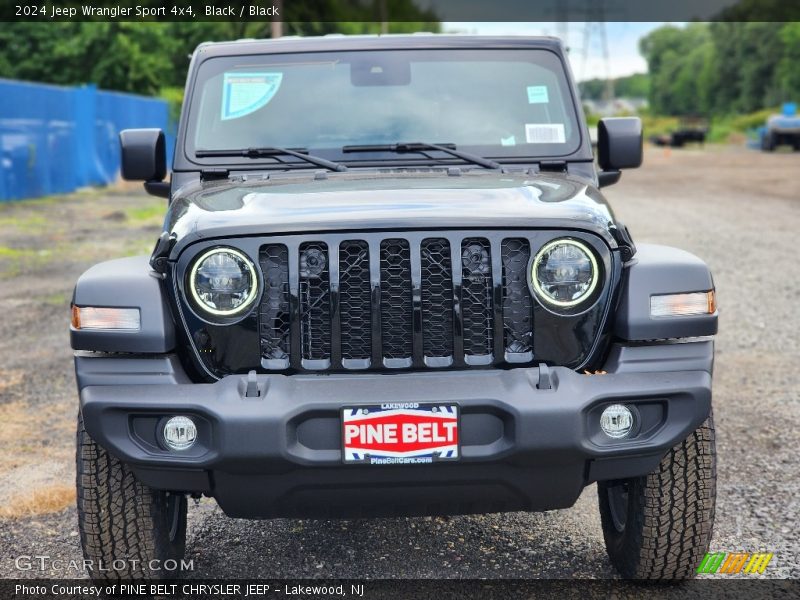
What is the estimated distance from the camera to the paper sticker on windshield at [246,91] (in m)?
4.55

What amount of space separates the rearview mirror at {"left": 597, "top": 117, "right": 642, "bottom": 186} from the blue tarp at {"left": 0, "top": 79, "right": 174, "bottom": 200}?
16.0m

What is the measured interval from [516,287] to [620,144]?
160 cm

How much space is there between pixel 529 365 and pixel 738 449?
2.36m

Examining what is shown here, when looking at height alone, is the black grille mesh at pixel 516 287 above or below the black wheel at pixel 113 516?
above

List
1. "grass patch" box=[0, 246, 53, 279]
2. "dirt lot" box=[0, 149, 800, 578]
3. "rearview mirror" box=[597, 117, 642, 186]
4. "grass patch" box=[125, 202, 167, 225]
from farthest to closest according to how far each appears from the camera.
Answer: "grass patch" box=[125, 202, 167, 225], "grass patch" box=[0, 246, 53, 279], "rearview mirror" box=[597, 117, 642, 186], "dirt lot" box=[0, 149, 800, 578]

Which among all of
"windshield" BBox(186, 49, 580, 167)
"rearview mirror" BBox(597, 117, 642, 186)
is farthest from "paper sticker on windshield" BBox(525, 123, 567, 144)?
"rearview mirror" BBox(597, 117, 642, 186)

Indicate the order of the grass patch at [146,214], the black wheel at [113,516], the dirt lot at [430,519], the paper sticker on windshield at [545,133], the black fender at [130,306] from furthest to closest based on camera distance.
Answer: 1. the grass patch at [146,214]
2. the paper sticker on windshield at [545,133]
3. the dirt lot at [430,519]
4. the black wheel at [113,516]
5. the black fender at [130,306]

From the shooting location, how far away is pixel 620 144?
4598 millimetres

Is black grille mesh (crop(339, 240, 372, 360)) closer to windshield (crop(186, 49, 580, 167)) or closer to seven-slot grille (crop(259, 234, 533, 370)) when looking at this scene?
seven-slot grille (crop(259, 234, 533, 370))

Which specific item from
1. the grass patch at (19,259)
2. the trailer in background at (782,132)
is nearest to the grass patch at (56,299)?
the grass patch at (19,259)

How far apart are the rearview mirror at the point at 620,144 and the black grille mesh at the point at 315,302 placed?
1858mm

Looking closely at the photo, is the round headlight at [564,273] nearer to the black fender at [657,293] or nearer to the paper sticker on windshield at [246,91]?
the black fender at [657,293]

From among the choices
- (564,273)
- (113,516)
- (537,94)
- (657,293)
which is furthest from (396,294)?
(537,94)

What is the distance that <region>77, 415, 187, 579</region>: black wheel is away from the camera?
133 inches
